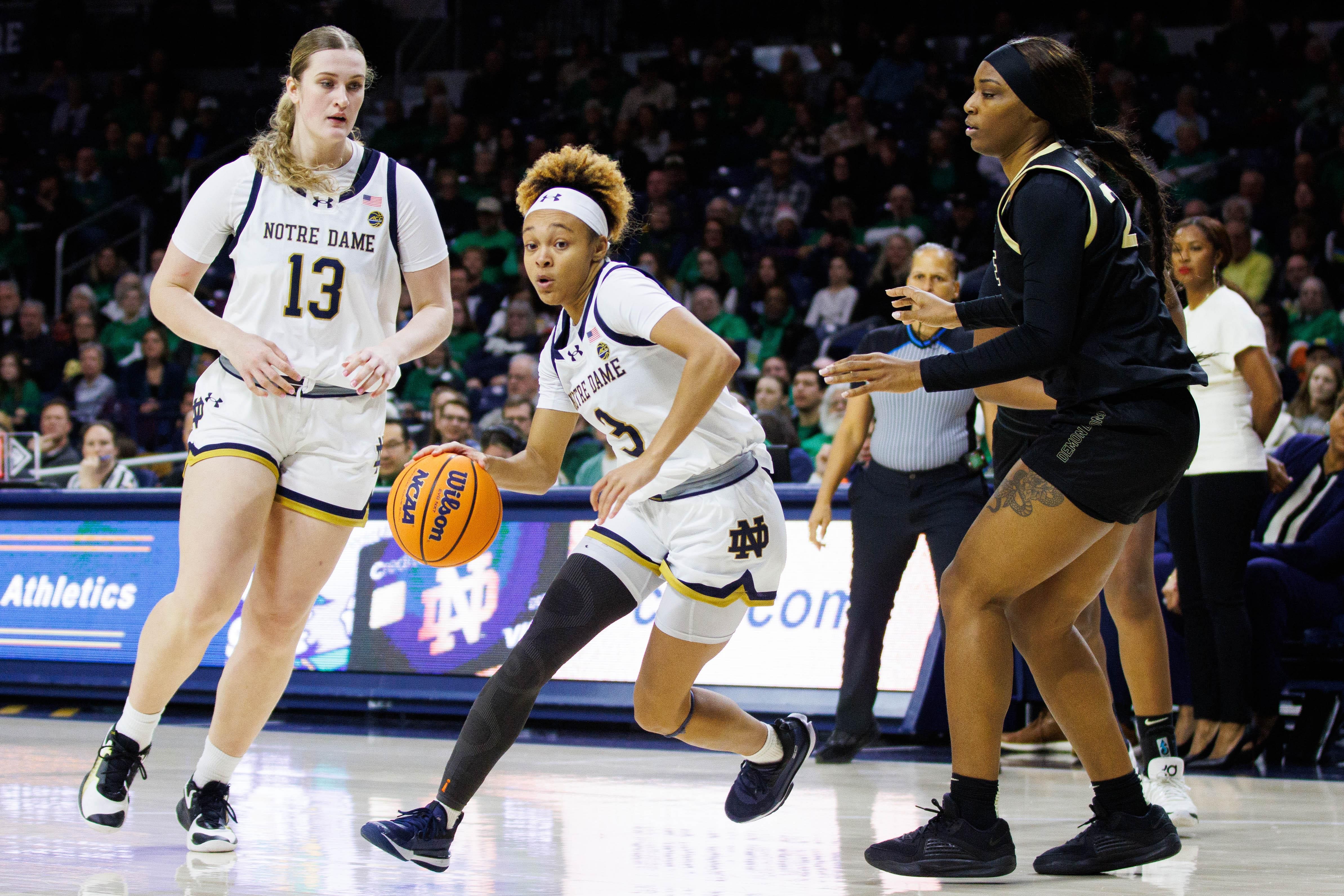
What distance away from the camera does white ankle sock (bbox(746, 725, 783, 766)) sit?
4.20 m

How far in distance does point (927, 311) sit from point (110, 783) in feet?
8.20

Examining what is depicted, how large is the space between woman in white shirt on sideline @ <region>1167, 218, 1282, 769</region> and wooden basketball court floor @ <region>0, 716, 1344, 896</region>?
36 cm

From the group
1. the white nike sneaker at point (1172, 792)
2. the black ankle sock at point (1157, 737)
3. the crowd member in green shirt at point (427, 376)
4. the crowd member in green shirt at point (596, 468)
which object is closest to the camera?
the white nike sneaker at point (1172, 792)

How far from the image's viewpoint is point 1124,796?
11.6 ft

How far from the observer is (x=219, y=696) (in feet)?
13.2

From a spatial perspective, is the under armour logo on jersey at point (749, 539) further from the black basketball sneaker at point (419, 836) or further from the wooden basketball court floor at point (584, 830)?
the black basketball sneaker at point (419, 836)

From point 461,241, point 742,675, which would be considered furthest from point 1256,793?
point 461,241

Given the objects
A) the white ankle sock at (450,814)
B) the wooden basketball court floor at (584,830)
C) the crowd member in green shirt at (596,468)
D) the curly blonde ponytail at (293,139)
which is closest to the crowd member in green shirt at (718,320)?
the crowd member in green shirt at (596,468)

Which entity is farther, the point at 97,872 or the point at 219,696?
the point at 219,696

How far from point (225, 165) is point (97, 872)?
6.08 ft

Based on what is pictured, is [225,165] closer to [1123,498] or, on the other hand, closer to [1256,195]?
[1123,498]

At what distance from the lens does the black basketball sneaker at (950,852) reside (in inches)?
134

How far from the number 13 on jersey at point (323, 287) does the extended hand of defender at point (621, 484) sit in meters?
1.02

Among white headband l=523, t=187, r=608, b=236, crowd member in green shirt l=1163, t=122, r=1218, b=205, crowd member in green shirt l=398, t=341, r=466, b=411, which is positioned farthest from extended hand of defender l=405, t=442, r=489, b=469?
crowd member in green shirt l=1163, t=122, r=1218, b=205
